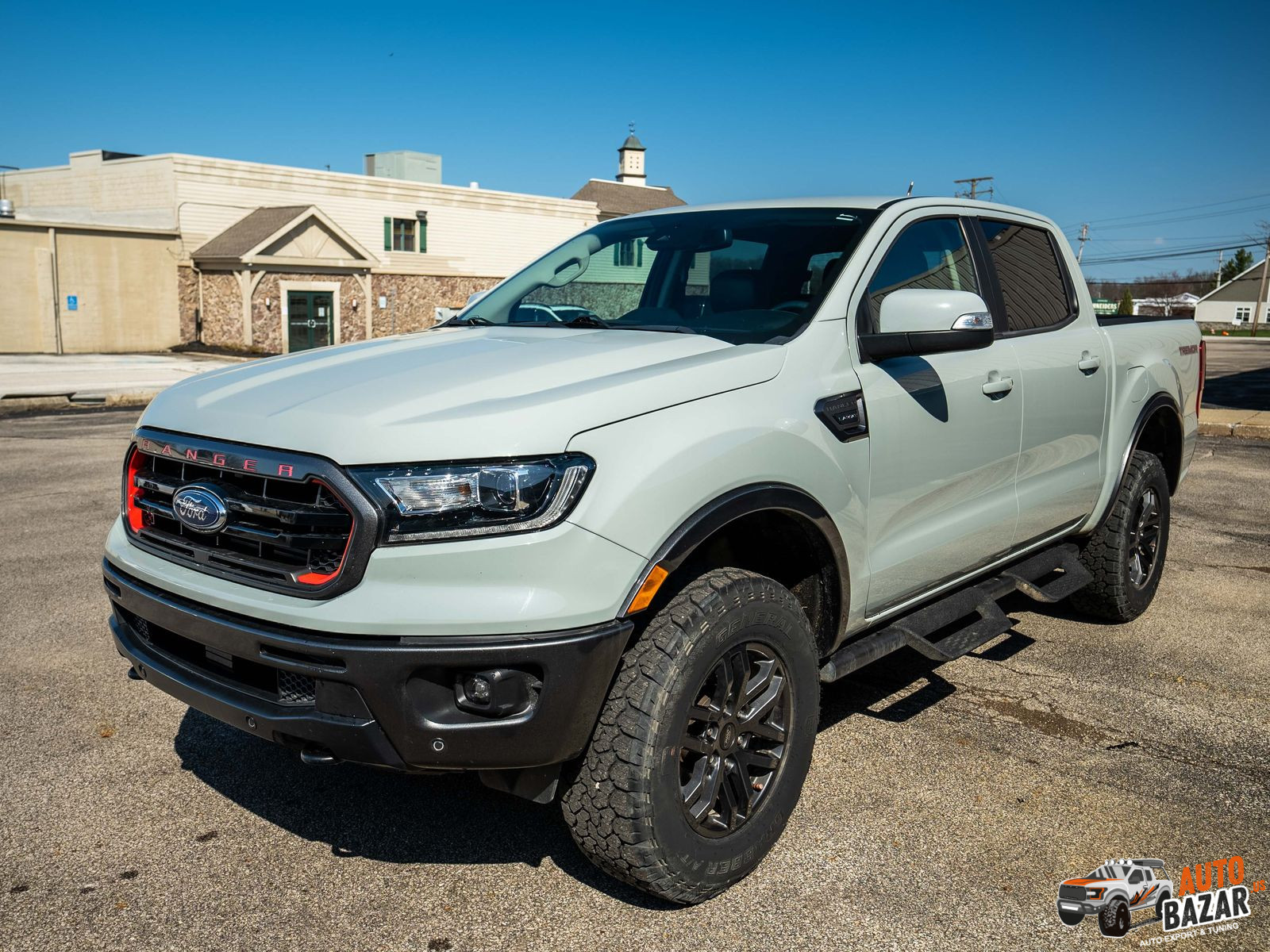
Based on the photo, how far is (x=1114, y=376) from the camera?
5.03 meters

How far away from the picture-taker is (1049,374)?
4453 mm

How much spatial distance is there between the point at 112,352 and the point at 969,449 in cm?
3777

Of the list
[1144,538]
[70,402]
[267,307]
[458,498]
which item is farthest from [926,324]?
[267,307]

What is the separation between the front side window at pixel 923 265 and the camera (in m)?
3.72

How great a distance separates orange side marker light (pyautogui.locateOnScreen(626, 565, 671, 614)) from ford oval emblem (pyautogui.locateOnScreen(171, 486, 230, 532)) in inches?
42.6

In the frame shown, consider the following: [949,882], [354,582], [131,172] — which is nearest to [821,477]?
[949,882]

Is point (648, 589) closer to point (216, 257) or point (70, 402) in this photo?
point (70, 402)

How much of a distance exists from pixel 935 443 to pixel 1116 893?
1.48 m

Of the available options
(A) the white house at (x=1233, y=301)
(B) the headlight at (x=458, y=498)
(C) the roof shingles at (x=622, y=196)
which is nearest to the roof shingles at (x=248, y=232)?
(C) the roof shingles at (x=622, y=196)

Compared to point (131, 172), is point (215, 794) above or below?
below

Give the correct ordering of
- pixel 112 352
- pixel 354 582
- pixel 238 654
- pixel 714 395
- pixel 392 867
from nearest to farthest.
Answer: pixel 354 582 → pixel 238 654 → pixel 714 395 → pixel 392 867 → pixel 112 352

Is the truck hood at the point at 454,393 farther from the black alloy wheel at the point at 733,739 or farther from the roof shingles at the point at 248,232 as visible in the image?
the roof shingles at the point at 248,232

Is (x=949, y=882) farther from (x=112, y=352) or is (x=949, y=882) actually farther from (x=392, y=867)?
(x=112, y=352)

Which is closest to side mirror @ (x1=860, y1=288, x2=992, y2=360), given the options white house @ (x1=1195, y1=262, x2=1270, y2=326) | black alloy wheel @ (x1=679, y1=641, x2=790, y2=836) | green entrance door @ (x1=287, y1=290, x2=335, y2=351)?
black alloy wheel @ (x1=679, y1=641, x2=790, y2=836)
